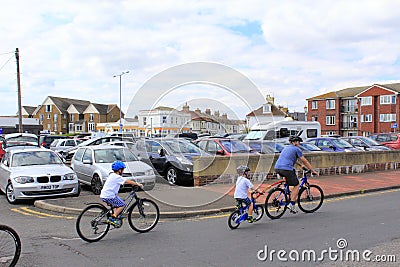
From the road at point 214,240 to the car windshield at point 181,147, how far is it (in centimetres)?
592

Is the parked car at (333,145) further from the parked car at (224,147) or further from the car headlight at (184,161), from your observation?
the car headlight at (184,161)

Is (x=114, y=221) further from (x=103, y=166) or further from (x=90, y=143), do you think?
(x=90, y=143)

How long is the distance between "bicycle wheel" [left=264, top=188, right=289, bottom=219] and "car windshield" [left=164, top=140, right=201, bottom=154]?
6.50 meters

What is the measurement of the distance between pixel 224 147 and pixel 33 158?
662 cm

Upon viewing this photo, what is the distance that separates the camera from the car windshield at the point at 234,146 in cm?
1577

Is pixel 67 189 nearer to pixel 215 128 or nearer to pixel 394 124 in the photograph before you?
pixel 215 128

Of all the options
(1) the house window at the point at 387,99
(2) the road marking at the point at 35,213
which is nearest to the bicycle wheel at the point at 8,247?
(2) the road marking at the point at 35,213

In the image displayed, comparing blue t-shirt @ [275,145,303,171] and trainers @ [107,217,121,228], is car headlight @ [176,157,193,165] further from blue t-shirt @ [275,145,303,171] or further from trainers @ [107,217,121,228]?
trainers @ [107,217,121,228]

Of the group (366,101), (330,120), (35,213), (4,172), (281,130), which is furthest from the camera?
(330,120)

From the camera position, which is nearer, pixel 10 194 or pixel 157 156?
pixel 10 194

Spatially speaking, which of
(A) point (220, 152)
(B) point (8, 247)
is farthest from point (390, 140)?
(B) point (8, 247)

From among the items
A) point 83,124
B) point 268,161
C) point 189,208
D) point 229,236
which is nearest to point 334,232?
point 229,236

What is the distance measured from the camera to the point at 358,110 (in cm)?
6738

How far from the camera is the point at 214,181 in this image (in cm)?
1402
